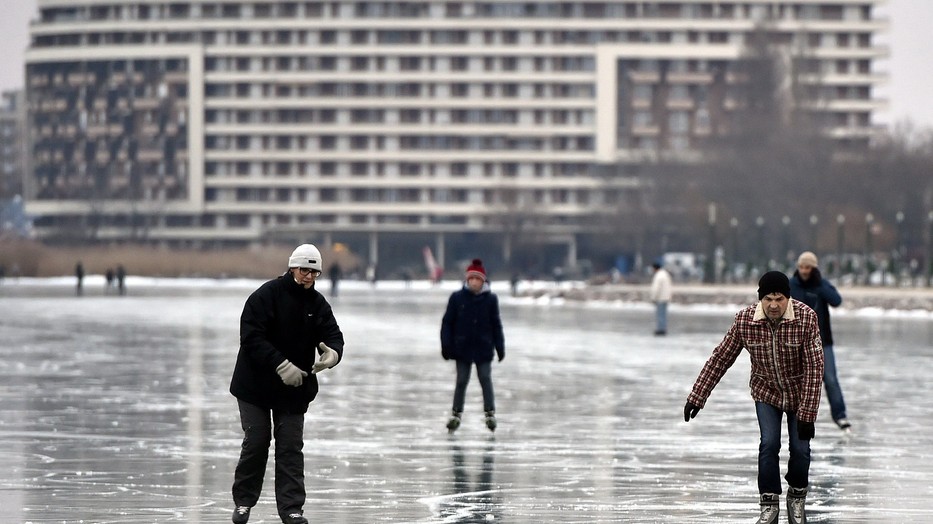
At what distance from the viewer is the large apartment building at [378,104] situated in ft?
456

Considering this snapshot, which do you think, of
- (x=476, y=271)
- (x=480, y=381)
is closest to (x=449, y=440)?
(x=480, y=381)

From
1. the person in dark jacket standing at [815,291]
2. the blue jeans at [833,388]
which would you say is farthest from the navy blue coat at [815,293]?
the blue jeans at [833,388]

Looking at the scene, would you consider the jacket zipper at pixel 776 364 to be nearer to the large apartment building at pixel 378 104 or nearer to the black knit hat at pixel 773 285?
the black knit hat at pixel 773 285

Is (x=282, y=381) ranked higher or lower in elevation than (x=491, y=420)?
higher

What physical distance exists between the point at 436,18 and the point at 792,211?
4896 cm

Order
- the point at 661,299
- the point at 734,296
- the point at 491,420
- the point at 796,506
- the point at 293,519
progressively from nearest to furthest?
the point at 293,519 < the point at 796,506 < the point at 491,420 < the point at 661,299 < the point at 734,296

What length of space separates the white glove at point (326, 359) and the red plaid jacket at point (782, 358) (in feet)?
6.43

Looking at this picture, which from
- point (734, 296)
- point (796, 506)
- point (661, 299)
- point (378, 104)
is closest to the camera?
point (796, 506)

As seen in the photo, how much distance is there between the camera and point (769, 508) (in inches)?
372

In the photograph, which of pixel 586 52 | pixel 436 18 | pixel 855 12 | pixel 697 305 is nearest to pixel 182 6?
pixel 436 18

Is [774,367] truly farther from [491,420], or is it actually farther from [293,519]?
[491,420]

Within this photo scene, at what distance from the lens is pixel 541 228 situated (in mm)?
133000

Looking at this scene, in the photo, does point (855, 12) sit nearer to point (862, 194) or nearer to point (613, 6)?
point (613, 6)

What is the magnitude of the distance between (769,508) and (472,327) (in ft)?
20.6
